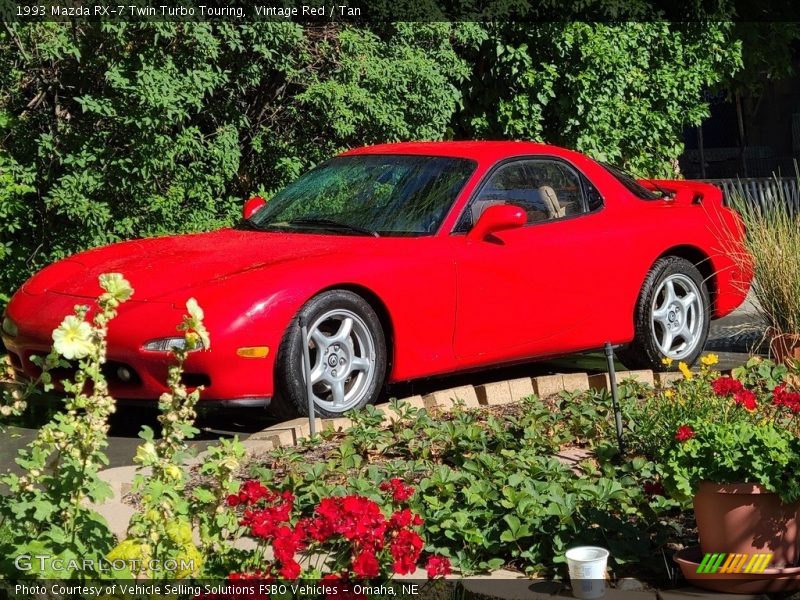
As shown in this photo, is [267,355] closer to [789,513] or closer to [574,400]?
[574,400]

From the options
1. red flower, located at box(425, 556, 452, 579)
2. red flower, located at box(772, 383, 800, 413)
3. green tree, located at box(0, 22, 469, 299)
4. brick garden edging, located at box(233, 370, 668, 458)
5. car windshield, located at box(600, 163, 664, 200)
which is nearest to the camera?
red flower, located at box(425, 556, 452, 579)

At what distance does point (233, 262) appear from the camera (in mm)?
7824

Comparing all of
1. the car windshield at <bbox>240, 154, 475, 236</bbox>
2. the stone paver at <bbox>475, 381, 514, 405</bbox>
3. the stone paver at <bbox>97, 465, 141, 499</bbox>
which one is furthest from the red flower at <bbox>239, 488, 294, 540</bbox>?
the car windshield at <bbox>240, 154, 475, 236</bbox>

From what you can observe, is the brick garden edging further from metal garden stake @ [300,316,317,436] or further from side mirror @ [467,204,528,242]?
side mirror @ [467,204,528,242]

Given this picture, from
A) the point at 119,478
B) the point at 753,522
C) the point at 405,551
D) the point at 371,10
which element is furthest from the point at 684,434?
the point at 371,10

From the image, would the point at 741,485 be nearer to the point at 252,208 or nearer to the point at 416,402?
the point at 416,402

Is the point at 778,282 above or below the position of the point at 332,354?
above

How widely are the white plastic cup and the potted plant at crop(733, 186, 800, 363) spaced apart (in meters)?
4.53

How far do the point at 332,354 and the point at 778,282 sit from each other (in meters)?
3.12

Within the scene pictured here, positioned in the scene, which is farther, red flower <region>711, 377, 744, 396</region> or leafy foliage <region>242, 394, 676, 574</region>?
red flower <region>711, 377, 744, 396</region>

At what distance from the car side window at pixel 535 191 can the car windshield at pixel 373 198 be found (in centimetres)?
18

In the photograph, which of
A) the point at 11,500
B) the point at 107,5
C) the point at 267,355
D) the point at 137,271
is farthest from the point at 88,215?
the point at 11,500

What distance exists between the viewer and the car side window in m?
8.70

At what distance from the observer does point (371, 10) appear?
1248 cm
